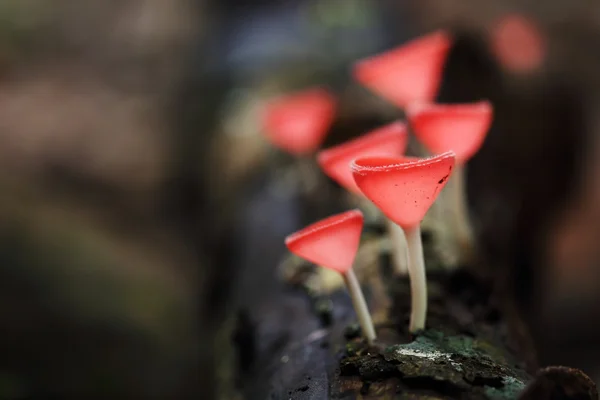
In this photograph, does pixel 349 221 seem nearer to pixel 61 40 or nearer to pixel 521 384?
pixel 521 384

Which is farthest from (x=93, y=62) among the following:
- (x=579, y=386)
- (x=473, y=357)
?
(x=579, y=386)

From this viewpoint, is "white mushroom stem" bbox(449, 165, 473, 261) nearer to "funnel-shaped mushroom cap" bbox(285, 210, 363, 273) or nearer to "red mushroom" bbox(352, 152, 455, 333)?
"red mushroom" bbox(352, 152, 455, 333)

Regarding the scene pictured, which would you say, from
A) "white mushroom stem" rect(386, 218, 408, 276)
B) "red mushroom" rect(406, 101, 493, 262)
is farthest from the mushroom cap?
"white mushroom stem" rect(386, 218, 408, 276)

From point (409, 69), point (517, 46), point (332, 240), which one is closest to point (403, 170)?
point (332, 240)

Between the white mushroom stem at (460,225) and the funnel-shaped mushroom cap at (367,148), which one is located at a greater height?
the funnel-shaped mushroom cap at (367,148)

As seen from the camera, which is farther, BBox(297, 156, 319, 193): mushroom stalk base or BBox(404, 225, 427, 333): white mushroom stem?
BBox(297, 156, 319, 193): mushroom stalk base

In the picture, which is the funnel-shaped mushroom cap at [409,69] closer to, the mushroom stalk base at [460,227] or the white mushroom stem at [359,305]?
the mushroom stalk base at [460,227]

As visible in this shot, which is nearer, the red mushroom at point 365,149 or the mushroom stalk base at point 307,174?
the red mushroom at point 365,149

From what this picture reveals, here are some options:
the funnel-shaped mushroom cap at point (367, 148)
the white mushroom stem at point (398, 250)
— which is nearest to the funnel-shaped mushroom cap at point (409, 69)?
the funnel-shaped mushroom cap at point (367, 148)
